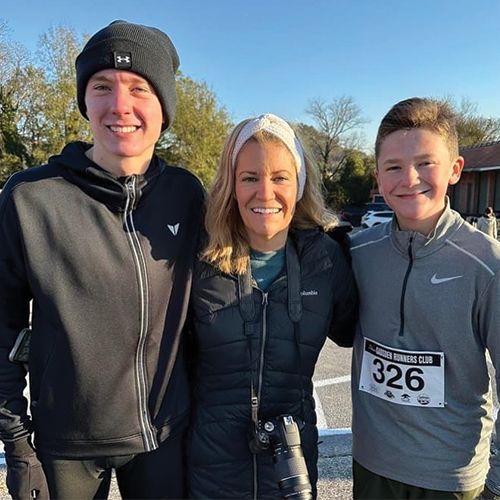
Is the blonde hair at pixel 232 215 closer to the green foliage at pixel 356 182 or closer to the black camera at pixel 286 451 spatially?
the black camera at pixel 286 451

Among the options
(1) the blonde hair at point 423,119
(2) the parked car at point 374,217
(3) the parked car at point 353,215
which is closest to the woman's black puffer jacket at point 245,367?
(1) the blonde hair at point 423,119

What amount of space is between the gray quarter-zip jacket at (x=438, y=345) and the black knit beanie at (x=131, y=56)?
1223mm

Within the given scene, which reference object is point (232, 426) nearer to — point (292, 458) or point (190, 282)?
point (292, 458)

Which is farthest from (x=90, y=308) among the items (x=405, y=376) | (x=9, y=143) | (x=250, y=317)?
(x=9, y=143)

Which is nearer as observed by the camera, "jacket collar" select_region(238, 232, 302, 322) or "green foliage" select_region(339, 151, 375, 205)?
"jacket collar" select_region(238, 232, 302, 322)

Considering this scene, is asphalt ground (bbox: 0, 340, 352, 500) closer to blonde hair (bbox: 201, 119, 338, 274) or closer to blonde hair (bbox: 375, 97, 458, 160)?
blonde hair (bbox: 201, 119, 338, 274)

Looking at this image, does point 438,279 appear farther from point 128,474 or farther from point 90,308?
point 128,474

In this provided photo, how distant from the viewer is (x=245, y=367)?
6.16 ft

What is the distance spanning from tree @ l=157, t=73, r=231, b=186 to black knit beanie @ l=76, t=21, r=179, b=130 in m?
26.2

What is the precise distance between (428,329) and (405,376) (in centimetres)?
22

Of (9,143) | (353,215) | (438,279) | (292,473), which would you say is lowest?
(292,473)

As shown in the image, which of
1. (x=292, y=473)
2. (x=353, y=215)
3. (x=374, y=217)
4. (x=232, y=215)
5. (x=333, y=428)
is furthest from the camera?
(x=353, y=215)

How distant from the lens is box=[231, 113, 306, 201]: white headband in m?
1.97

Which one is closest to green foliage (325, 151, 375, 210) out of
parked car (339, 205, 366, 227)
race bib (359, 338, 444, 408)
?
parked car (339, 205, 366, 227)
